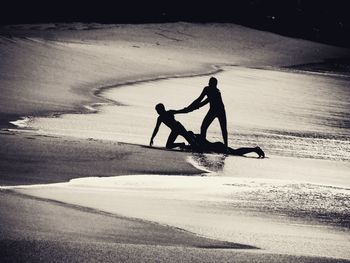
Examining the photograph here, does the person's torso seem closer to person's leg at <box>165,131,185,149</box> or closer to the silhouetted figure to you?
the silhouetted figure

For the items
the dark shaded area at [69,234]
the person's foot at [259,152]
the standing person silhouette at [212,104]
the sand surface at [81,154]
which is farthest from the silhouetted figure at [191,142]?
the dark shaded area at [69,234]

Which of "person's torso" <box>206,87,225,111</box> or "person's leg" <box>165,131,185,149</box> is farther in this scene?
"person's torso" <box>206,87,225,111</box>

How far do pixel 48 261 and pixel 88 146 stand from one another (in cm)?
1086

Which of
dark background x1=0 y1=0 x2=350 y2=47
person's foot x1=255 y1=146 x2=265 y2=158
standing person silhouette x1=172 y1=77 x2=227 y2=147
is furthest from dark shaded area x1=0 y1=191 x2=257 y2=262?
dark background x1=0 y1=0 x2=350 y2=47

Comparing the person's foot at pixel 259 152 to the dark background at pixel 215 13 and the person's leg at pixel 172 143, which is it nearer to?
the person's leg at pixel 172 143

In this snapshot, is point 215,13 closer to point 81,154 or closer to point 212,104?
point 212,104

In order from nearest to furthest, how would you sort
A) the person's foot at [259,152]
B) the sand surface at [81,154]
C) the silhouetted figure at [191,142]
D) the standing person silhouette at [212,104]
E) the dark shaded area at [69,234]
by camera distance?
the dark shaded area at [69,234] < the sand surface at [81,154] < the silhouetted figure at [191,142] < the person's foot at [259,152] < the standing person silhouette at [212,104]

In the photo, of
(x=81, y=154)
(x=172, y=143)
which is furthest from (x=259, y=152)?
(x=81, y=154)

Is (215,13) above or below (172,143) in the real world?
below

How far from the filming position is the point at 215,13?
98.6m

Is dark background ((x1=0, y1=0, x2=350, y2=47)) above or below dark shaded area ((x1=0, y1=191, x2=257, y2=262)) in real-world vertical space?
below

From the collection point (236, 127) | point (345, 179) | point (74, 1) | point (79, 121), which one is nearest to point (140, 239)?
point (345, 179)

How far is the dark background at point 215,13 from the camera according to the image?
81625mm

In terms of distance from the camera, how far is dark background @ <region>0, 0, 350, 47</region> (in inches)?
3214
